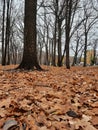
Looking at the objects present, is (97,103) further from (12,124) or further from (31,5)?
(31,5)

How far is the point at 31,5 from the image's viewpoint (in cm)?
920

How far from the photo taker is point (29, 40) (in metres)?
8.95

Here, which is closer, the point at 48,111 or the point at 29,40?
the point at 48,111

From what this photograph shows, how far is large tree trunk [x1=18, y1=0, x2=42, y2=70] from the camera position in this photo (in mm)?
8883

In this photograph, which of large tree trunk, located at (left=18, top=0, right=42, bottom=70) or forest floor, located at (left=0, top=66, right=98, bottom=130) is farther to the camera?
large tree trunk, located at (left=18, top=0, right=42, bottom=70)

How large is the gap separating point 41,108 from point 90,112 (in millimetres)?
652

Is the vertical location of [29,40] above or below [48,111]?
above

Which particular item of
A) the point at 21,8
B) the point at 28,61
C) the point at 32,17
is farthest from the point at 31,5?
the point at 21,8

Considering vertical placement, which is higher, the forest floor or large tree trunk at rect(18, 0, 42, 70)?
large tree trunk at rect(18, 0, 42, 70)

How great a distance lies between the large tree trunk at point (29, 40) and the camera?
29.1ft

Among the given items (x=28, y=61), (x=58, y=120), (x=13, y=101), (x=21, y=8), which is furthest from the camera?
(x=21, y=8)

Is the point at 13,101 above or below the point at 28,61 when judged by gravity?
below

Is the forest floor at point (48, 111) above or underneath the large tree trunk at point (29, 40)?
underneath

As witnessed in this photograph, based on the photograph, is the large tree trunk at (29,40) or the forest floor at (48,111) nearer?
the forest floor at (48,111)
